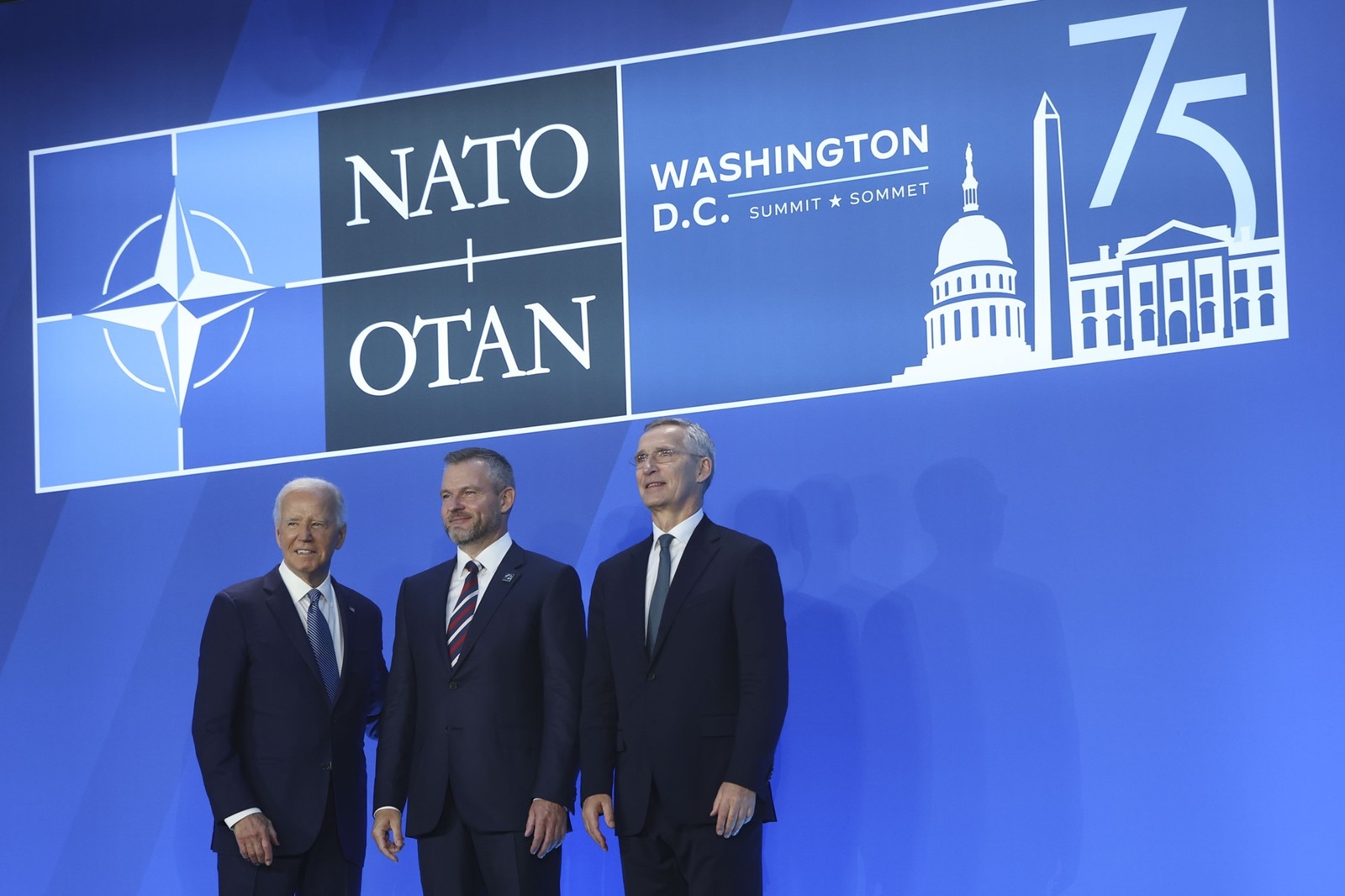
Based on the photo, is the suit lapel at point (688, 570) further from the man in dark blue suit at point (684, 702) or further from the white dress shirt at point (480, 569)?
the white dress shirt at point (480, 569)

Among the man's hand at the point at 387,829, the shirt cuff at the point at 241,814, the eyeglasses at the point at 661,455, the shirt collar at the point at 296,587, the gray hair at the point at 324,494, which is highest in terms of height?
the eyeglasses at the point at 661,455

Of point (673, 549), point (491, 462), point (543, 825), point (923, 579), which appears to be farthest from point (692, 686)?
point (923, 579)

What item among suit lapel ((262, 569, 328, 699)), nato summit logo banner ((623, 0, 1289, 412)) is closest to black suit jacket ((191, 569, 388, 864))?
suit lapel ((262, 569, 328, 699))

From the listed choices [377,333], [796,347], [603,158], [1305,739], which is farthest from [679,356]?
[1305,739]

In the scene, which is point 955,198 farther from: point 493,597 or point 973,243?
point 493,597

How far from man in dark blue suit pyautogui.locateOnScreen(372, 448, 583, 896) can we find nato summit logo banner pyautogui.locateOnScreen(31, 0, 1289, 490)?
1.01 metres

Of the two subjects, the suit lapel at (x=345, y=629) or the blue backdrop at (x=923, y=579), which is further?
the blue backdrop at (x=923, y=579)

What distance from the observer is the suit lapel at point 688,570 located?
412 centimetres

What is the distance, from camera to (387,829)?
4207 mm

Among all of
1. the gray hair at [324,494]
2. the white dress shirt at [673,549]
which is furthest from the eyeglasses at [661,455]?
the gray hair at [324,494]

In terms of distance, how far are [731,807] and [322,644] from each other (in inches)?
46.8

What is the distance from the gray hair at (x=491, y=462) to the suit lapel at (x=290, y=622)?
0.54 meters

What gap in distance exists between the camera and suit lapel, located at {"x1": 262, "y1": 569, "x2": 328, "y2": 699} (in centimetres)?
430

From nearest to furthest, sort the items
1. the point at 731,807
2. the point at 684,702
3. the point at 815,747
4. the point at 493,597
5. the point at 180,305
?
the point at 731,807 → the point at 684,702 → the point at 493,597 → the point at 815,747 → the point at 180,305
